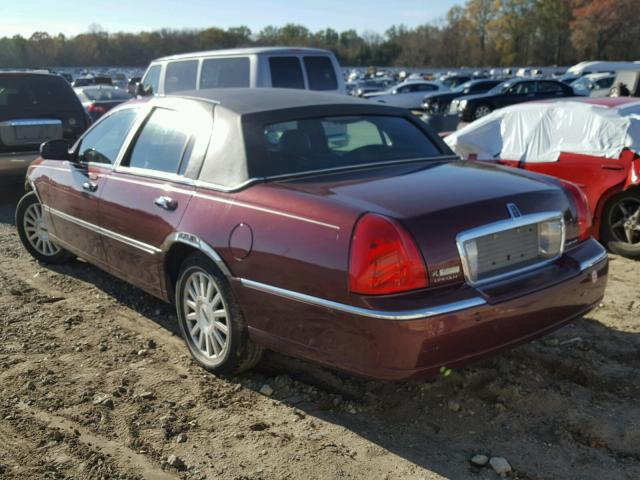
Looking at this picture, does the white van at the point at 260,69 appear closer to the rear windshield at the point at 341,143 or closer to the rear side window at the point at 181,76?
the rear side window at the point at 181,76

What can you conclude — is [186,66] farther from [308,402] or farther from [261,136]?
[308,402]

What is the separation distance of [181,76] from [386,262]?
9.93m

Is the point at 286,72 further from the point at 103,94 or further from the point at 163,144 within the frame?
the point at 103,94

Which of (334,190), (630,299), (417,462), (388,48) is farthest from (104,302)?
(388,48)

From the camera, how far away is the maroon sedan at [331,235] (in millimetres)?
2844

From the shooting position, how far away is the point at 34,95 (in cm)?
907

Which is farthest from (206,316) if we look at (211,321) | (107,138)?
(107,138)

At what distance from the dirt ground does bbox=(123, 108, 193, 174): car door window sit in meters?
1.21

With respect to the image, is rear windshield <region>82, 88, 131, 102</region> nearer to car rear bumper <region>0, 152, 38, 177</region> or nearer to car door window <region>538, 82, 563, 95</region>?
car rear bumper <region>0, 152, 38, 177</region>

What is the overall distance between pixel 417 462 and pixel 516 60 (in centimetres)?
10364

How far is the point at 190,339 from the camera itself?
400cm

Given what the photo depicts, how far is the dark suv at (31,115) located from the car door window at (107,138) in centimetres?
412

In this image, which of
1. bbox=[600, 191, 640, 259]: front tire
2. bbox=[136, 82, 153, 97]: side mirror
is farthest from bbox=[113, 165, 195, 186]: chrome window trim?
bbox=[136, 82, 153, 97]: side mirror

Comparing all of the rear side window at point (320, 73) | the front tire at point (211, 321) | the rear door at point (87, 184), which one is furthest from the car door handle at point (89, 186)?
the rear side window at point (320, 73)
